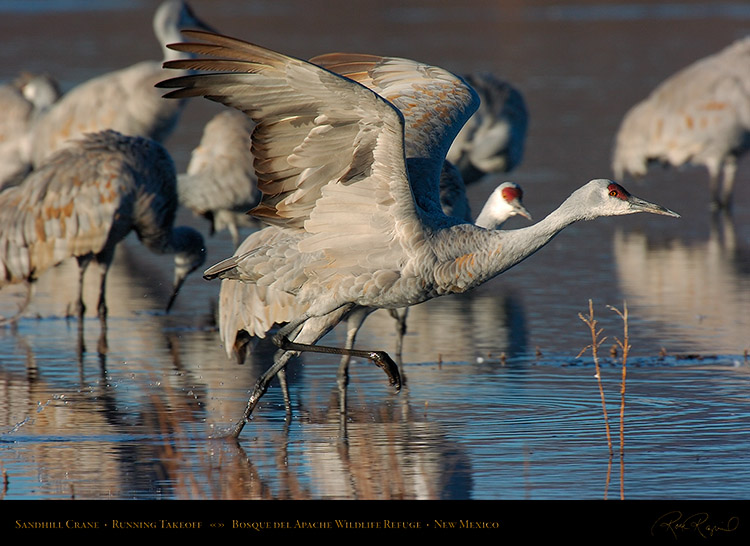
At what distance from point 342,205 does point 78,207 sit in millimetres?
3272

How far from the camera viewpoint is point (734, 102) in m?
13.9

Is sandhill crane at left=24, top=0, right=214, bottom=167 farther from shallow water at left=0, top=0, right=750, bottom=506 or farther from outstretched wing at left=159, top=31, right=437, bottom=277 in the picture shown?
outstretched wing at left=159, top=31, right=437, bottom=277

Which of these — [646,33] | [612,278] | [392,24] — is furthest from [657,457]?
[392,24]

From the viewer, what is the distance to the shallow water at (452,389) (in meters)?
5.84

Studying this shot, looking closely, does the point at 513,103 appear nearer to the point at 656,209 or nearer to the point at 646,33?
the point at 656,209

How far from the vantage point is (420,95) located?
770cm

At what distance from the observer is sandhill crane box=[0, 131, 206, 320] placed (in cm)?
948

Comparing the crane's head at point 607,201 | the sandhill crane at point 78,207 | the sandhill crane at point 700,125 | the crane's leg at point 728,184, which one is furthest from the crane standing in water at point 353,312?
the sandhill crane at point 700,125

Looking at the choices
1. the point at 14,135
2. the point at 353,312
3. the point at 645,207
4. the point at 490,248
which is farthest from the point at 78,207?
the point at 14,135

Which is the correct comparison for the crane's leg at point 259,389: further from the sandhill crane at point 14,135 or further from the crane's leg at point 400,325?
the sandhill crane at point 14,135

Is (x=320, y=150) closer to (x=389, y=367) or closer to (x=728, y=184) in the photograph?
(x=389, y=367)

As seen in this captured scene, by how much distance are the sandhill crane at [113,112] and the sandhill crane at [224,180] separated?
5.62 ft
